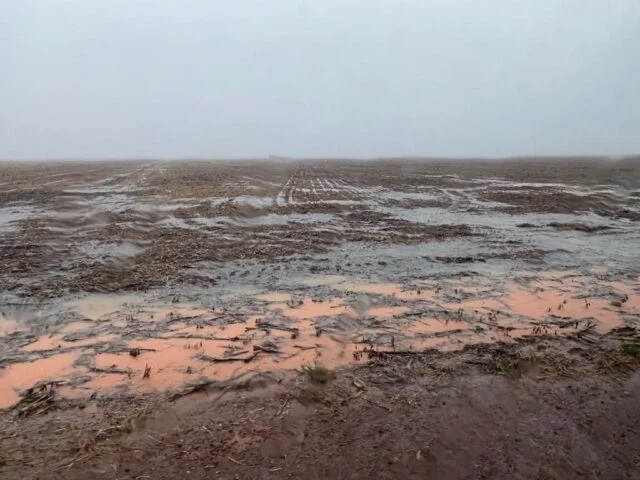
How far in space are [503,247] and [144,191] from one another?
17.2 m

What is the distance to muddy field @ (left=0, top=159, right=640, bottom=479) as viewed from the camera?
14.6 feet

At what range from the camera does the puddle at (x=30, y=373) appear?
5.41 m

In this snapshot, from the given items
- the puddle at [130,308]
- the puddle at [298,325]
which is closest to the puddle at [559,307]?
the puddle at [298,325]

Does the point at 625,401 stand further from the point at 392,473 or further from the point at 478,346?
the point at 392,473

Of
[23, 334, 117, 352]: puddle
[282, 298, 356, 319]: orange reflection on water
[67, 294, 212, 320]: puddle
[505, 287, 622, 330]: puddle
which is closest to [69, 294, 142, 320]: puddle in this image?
[67, 294, 212, 320]: puddle

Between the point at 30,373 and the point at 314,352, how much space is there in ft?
11.5

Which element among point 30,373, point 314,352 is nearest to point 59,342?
point 30,373

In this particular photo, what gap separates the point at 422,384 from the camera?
5645 mm

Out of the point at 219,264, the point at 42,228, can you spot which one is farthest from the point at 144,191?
the point at 219,264

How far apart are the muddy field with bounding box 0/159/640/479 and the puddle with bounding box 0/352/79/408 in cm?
3

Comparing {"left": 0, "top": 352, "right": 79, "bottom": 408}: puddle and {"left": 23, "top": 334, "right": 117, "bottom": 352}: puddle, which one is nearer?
{"left": 0, "top": 352, "right": 79, "bottom": 408}: puddle

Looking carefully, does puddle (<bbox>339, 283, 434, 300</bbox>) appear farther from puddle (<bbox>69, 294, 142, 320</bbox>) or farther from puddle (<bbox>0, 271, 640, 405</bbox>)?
puddle (<bbox>69, 294, 142, 320</bbox>)

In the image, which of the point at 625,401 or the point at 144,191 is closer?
the point at 625,401

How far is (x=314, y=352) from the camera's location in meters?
6.45
